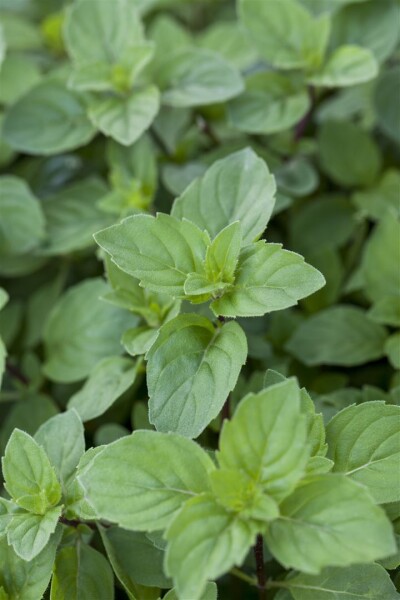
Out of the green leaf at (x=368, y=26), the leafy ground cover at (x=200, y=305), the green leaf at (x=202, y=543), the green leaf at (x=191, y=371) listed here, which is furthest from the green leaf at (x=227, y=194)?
the green leaf at (x=368, y=26)

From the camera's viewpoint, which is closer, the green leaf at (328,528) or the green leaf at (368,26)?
the green leaf at (328,528)

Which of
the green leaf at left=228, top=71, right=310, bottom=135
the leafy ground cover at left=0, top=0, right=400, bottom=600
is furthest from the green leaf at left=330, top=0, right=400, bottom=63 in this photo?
the green leaf at left=228, top=71, right=310, bottom=135

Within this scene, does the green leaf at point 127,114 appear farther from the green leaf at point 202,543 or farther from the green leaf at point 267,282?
the green leaf at point 202,543

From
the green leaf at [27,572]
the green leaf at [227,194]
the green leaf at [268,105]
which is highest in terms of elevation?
the green leaf at [227,194]

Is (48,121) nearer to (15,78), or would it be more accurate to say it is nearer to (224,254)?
(15,78)

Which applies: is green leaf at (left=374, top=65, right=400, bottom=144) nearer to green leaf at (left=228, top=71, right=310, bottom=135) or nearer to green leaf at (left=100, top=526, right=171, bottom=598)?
green leaf at (left=228, top=71, right=310, bottom=135)

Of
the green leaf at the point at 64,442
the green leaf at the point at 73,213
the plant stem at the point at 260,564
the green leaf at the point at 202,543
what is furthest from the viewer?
the green leaf at the point at 73,213

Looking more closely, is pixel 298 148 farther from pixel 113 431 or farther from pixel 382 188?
pixel 113 431

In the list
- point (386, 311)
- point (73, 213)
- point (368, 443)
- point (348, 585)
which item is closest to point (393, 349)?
point (386, 311)

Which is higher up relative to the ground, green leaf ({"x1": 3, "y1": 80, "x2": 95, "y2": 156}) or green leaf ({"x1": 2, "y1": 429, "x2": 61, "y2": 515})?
green leaf ({"x1": 3, "y1": 80, "x2": 95, "y2": 156})
